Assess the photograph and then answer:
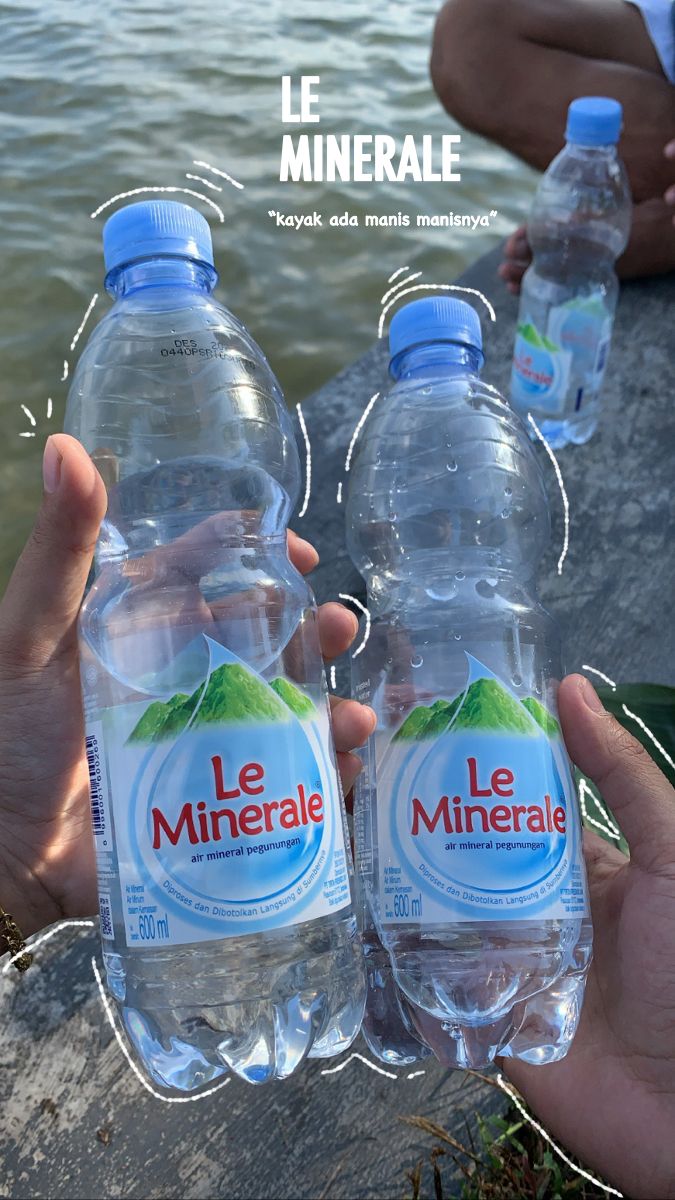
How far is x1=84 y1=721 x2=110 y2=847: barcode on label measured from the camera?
122cm

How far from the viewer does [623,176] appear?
256 cm

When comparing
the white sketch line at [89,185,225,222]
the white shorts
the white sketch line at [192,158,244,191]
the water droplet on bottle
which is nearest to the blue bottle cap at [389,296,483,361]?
the water droplet on bottle

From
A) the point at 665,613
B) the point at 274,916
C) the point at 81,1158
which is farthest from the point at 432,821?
the point at 665,613

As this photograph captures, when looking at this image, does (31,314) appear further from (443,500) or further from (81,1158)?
(81,1158)

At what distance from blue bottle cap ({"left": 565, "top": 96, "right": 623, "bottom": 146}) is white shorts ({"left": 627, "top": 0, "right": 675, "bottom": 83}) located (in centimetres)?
74

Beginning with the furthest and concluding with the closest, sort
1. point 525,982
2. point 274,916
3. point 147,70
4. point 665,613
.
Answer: point 147,70 → point 665,613 → point 525,982 → point 274,916

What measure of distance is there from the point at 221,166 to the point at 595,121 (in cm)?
245

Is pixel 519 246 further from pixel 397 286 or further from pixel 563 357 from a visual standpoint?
pixel 397 286

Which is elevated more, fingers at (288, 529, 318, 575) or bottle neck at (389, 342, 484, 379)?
bottle neck at (389, 342, 484, 379)

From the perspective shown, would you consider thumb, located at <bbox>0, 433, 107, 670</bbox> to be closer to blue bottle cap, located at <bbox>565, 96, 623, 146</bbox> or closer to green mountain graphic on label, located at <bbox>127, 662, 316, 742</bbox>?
green mountain graphic on label, located at <bbox>127, 662, 316, 742</bbox>

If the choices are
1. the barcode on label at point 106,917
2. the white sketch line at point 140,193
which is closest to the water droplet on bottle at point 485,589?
the barcode on label at point 106,917

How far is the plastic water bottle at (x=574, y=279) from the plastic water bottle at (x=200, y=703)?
35.7 inches

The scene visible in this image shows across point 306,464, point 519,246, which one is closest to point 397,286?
point 519,246

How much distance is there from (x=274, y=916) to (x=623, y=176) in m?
2.18
